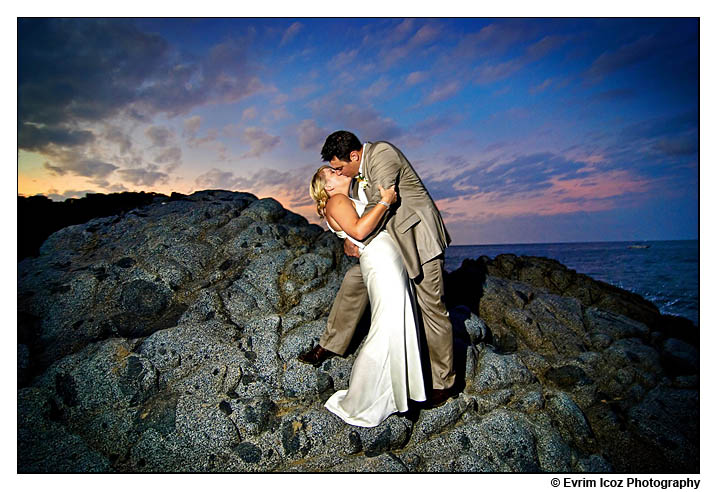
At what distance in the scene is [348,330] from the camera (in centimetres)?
625

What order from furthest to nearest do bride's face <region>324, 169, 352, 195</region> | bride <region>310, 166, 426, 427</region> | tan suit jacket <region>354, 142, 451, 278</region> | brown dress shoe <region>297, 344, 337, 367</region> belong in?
brown dress shoe <region>297, 344, 337, 367</region> → bride's face <region>324, 169, 352, 195</region> → tan suit jacket <region>354, 142, 451, 278</region> → bride <region>310, 166, 426, 427</region>

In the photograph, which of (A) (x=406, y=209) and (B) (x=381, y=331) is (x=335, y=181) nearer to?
(A) (x=406, y=209)

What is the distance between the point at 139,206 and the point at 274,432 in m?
6.47

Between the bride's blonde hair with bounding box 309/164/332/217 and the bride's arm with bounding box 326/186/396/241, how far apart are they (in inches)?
11.3

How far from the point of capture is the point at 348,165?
5.50 metres

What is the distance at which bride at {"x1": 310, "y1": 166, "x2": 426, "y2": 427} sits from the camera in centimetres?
521

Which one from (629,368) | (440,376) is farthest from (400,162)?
(629,368)

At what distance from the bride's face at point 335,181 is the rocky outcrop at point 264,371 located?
2422 mm

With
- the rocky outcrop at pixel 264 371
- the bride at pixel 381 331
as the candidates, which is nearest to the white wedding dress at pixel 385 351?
the bride at pixel 381 331

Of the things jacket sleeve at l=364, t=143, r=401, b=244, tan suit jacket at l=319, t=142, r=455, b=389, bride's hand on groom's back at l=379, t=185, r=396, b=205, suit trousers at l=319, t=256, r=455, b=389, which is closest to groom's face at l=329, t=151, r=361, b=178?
tan suit jacket at l=319, t=142, r=455, b=389

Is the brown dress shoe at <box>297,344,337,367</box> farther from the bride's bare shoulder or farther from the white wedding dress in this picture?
the bride's bare shoulder

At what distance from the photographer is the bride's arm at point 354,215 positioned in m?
5.11

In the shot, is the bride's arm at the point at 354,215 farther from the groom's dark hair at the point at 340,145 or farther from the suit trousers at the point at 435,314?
the suit trousers at the point at 435,314

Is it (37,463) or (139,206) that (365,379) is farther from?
(139,206)
